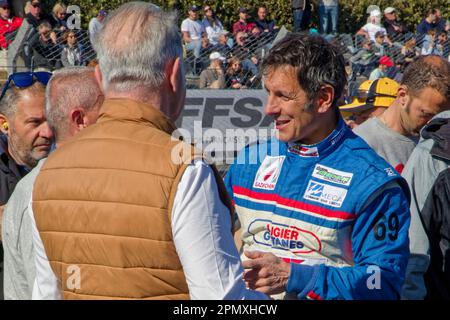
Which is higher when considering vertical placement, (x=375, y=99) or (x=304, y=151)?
(x=304, y=151)

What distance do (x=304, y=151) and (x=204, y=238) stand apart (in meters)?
0.95

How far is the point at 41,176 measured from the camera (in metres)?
1.97

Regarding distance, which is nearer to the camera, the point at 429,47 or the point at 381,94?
the point at 381,94

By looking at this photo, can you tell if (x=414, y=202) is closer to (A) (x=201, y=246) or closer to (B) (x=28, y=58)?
(A) (x=201, y=246)

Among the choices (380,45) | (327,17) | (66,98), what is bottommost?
(380,45)

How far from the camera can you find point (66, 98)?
8.73 feet

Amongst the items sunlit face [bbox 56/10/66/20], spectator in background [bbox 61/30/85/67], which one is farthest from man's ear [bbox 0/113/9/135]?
sunlit face [bbox 56/10/66/20]

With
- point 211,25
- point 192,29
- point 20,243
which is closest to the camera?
point 20,243

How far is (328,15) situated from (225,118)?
35.8ft

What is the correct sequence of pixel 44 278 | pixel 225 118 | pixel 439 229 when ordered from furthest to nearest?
pixel 225 118 < pixel 439 229 < pixel 44 278

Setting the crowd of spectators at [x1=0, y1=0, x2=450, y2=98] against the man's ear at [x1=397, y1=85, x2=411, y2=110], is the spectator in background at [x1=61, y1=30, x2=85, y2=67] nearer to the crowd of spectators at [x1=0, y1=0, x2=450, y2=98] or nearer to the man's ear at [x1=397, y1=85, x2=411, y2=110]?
the crowd of spectators at [x1=0, y1=0, x2=450, y2=98]

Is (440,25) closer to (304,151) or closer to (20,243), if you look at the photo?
(304,151)

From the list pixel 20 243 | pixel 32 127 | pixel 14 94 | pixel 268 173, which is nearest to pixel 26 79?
pixel 14 94

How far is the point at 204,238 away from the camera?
175cm
